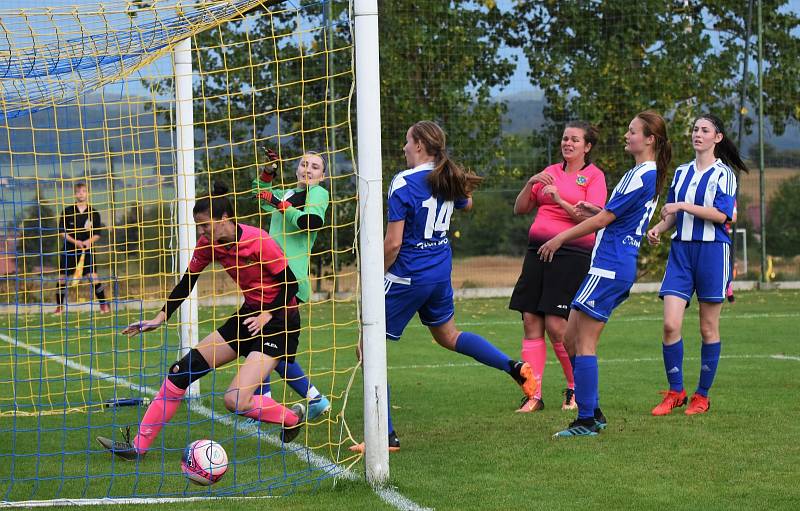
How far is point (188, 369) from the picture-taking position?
6062 mm

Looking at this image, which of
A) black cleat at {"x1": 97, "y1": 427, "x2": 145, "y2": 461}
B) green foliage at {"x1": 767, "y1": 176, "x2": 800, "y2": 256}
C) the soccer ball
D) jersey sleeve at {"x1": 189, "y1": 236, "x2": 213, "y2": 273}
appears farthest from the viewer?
green foliage at {"x1": 767, "y1": 176, "x2": 800, "y2": 256}

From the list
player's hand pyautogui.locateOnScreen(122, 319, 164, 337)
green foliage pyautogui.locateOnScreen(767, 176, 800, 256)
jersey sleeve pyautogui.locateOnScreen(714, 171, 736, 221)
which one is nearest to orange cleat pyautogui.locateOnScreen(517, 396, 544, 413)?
jersey sleeve pyautogui.locateOnScreen(714, 171, 736, 221)

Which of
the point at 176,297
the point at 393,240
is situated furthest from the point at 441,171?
the point at 176,297

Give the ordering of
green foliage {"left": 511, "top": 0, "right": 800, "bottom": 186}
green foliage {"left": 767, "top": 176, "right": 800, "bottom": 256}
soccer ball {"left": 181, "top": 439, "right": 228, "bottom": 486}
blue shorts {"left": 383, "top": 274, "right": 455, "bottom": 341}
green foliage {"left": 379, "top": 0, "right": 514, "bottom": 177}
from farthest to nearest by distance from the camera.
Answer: green foliage {"left": 767, "top": 176, "right": 800, "bottom": 256} < green foliage {"left": 511, "top": 0, "right": 800, "bottom": 186} < green foliage {"left": 379, "top": 0, "right": 514, "bottom": 177} < blue shorts {"left": 383, "top": 274, "right": 455, "bottom": 341} < soccer ball {"left": 181, "top": 439, "right": 228, "bottom": 486}

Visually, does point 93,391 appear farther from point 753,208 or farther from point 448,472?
point 753,208

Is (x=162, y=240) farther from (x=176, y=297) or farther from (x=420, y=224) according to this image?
(x=420, y=224)

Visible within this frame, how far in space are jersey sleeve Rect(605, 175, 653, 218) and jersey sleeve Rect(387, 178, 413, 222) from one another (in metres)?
1.27

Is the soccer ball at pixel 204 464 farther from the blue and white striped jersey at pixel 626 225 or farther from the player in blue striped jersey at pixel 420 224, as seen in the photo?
the blue and white striped jersey at pixel 626 225

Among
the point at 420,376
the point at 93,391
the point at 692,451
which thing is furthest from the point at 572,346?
the point at 93,391

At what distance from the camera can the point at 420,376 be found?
374 inches

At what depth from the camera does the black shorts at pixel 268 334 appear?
20.1 ft

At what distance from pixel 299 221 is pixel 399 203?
895 millimetres

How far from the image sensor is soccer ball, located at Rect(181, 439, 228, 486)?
5.28 m

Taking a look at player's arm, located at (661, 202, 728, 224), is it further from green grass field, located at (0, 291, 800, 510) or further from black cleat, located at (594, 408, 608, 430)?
black cleat, located at (594, 408, 608, 430)
